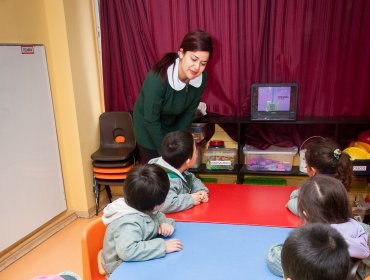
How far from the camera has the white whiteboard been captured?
243cm

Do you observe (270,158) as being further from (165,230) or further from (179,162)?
(165,230)

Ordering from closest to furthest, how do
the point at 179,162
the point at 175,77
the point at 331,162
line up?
1. the point at 331,162
2. the point at 179,162
3. the point at 175,77

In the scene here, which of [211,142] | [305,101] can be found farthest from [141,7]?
[305,101]

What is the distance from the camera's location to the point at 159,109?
85.3 inches

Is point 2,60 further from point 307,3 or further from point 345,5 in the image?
point 345,5

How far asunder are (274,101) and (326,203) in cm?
167

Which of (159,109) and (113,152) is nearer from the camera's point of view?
(159,109)

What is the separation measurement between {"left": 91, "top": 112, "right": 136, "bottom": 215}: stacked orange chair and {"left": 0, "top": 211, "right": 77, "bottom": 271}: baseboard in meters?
0.30

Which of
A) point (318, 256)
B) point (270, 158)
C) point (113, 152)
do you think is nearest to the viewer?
point (318, 256)

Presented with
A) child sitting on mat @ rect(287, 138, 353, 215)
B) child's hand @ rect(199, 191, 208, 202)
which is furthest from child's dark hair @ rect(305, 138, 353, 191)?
child's hand @ rect(199, 191, 208, 202)

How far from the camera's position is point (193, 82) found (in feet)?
7.37

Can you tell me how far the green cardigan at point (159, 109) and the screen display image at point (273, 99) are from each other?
69cm

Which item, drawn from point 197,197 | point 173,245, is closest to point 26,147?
point 197,197

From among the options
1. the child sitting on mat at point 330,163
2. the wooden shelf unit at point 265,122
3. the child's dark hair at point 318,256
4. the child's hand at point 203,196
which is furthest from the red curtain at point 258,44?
the child's dark hair at point 318,256
